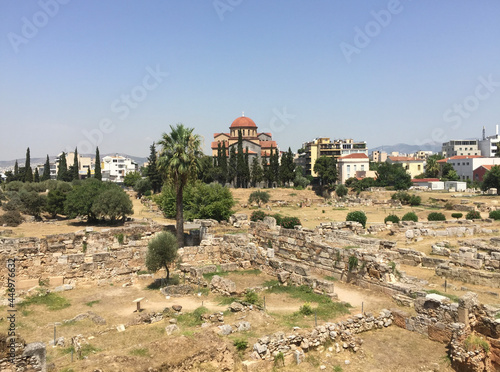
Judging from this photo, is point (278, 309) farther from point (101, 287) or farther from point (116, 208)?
point (116, 208)

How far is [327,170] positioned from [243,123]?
2667cm

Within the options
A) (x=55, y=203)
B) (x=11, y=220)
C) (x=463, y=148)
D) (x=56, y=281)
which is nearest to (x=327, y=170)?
(x=55, y=203)

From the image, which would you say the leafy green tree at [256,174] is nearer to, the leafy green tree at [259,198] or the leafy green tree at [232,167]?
the leafy green tree at [232,167]

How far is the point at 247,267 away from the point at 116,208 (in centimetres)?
2574

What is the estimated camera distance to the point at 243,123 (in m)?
98.1

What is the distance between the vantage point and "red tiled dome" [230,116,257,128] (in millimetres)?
97500

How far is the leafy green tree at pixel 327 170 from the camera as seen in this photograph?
83.9 m

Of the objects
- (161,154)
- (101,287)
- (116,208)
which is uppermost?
(161,154)

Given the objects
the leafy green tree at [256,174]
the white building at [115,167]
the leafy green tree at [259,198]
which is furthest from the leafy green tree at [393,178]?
the white building at [115,167]

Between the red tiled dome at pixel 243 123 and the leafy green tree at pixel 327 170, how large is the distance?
22.1 m

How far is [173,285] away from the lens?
15898mm

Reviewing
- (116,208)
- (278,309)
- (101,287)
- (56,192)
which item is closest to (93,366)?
(278,309)

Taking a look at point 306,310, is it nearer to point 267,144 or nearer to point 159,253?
point 159,253

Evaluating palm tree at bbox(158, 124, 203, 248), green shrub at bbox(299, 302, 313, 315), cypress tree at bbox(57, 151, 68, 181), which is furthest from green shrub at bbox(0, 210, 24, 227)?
cypress tree at bbox(57, 151, 68, 181)
